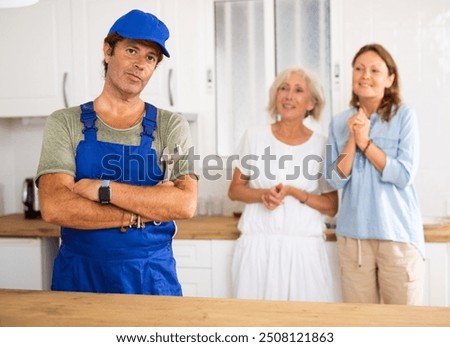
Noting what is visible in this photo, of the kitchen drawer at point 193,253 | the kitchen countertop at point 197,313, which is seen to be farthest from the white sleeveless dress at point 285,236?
the kitchen countertop at point 197,313

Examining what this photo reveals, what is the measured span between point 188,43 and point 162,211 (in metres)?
1.50

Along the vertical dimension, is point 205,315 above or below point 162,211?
below

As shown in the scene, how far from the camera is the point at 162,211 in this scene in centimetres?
168

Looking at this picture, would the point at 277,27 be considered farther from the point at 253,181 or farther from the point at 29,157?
the point at 29,157

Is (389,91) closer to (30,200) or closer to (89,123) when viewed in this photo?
(89,123)

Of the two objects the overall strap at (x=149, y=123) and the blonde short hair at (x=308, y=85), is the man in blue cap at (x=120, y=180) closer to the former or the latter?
the overall strap at (x=149, y=123)

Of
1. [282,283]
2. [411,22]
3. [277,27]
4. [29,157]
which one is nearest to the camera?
[282,283]

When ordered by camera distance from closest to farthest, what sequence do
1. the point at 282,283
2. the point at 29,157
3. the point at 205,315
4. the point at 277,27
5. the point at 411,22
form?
the point at 205,315 < the point at 282,283 < the point at 411,22 < the point at 277,27 < the point at 29,157

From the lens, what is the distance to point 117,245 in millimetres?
1682

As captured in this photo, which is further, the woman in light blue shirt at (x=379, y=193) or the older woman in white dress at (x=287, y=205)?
the older woman in white dress at (x=287, y=205)

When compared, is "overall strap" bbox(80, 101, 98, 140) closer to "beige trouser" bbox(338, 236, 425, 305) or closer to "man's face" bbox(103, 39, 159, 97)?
"man's face" bbox(103, 39, 159, 97)

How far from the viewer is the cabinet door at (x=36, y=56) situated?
10.0 feet

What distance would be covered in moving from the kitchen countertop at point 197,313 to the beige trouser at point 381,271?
0.91 m

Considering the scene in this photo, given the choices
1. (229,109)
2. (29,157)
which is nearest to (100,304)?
(229,109)
